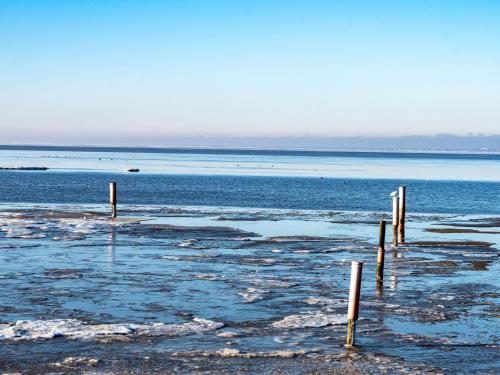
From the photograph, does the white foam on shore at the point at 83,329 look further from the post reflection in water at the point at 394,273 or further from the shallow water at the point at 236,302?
the post reflection in water at the point at 394,273

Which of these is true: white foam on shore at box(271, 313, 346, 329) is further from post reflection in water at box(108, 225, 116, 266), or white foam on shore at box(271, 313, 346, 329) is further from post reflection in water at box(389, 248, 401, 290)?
post reflection in water at box(108, 225, 116, 266)

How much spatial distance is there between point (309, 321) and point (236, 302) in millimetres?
2388

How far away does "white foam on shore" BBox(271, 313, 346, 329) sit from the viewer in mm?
16484

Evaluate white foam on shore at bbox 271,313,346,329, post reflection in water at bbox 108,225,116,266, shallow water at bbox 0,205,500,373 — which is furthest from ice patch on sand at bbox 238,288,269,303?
post reflection in water at bbox 108,225,116,266

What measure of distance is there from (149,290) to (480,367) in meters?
8.69

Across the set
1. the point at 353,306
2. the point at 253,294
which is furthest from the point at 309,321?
the point at 253,294

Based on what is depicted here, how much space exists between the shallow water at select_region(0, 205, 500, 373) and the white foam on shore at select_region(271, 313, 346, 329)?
38 mm

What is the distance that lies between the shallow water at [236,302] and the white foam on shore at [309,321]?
0.04 metres

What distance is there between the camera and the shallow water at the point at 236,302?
Result: 14.0 meters

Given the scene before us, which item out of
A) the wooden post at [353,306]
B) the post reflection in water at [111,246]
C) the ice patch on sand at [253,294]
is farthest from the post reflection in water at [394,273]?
the post reflection in water at [111,246]

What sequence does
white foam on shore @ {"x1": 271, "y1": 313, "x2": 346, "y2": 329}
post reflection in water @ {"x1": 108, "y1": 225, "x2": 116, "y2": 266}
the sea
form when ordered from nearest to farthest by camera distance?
the sea → white foam on shore @ {"x1": 271, "y1": 313, "x2": 346, "y2": 329} → post reflection in water @ {"x1": 108, "y1": 225, "x2": 116, "y2": 266}

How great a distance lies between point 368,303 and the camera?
1902cm

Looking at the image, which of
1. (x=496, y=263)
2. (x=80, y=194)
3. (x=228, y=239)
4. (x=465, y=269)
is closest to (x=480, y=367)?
(x=465, y=269)

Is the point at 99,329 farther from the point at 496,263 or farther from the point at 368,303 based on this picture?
the point at 496,263
